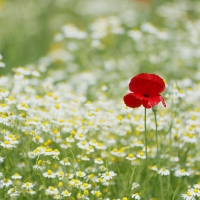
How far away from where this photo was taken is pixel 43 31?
23.4ft

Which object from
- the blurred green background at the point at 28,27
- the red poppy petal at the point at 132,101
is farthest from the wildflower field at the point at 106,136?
the blurred green background at the point at 28,27

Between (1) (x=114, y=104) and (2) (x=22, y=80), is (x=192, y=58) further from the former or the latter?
(2) (x=22, y=80)

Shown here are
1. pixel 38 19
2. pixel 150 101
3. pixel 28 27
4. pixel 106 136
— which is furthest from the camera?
pixel 38 19

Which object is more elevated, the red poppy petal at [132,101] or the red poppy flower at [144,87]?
the red poppy flower at [144,87]

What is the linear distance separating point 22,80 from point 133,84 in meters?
1.24

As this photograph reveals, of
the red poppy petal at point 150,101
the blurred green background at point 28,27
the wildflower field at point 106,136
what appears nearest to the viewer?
the red poppy petal at point 150,101

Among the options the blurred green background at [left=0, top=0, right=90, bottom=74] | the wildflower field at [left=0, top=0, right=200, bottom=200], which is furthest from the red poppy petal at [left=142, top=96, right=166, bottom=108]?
the blurred green background at [left=0, top=0, right=90, bottom=74]

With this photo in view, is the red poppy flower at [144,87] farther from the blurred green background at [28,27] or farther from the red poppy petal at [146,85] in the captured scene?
the blurred green background at [28,27]

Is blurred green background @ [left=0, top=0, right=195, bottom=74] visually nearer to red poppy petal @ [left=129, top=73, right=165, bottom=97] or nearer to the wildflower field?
the wildflower field

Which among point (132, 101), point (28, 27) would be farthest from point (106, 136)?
point (28, 27)

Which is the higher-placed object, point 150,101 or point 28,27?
point 28,27

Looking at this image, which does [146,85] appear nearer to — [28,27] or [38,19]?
[28,27]

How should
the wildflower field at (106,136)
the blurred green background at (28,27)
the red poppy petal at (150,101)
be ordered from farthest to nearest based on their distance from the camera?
the blurred green background at (28,27), the wildflower field at (106,136), the red poppy petal at (150,101)

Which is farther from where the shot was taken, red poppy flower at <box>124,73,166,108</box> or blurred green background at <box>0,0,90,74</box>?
blurred green background at <box>0,0,90,74</box>
